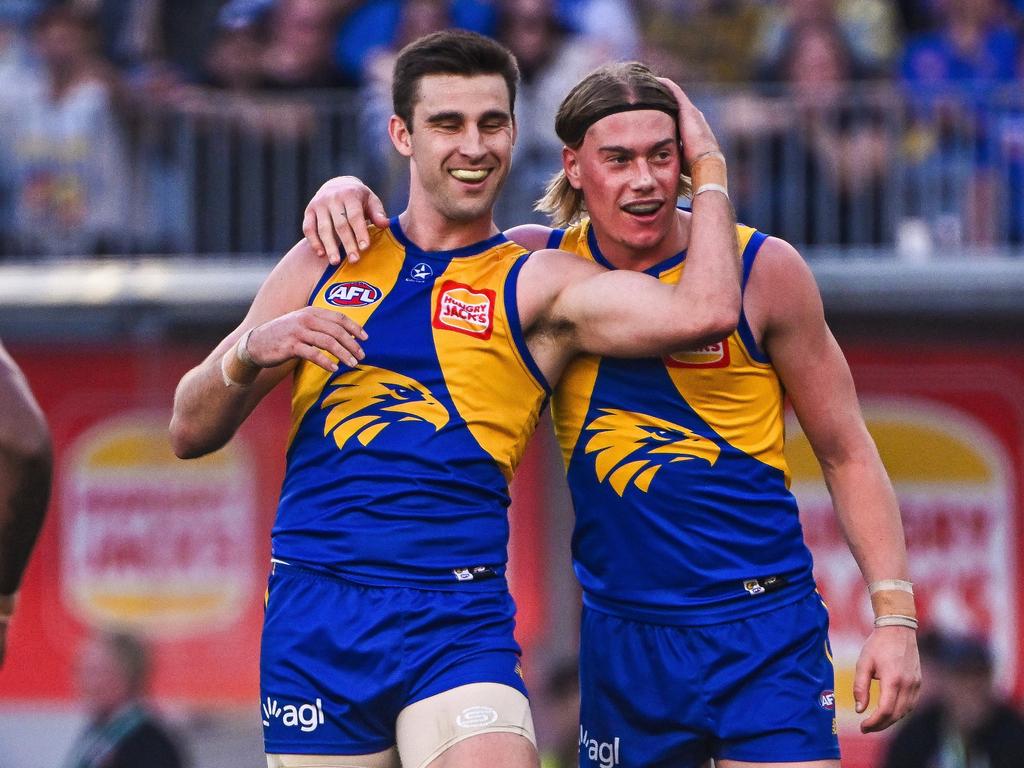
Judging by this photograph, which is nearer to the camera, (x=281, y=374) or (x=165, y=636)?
(x=281, y=374)

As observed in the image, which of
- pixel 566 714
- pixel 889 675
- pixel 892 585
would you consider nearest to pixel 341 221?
pixel 892 585

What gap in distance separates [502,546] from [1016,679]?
22.1 ft

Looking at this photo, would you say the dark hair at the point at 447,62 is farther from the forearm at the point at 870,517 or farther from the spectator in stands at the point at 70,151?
the spectator in stands at the point at 70,151

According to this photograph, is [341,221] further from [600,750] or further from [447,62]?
[600,750]

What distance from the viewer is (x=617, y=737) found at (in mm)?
5043

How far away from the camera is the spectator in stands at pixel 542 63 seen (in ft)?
33.1

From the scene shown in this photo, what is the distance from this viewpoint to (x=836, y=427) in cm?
502

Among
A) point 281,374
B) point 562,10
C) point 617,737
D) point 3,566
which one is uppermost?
point 562,10

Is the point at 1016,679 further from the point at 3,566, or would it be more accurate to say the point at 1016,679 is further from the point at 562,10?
the point at 3,566

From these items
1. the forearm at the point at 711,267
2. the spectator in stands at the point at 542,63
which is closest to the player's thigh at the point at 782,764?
the forearm at the point at 711,267

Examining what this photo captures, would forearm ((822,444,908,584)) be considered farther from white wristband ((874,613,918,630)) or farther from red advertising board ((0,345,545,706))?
red advertising board ((0,345,545,706))

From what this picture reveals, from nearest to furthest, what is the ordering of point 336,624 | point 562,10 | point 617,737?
point 336,624
point 617,737
point 562,10

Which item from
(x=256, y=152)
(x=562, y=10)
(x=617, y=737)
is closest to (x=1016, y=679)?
(x=562, y=10)

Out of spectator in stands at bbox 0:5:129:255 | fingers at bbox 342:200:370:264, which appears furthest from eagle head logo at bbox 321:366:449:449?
spectator in stands at bbox 0:5:129:255
